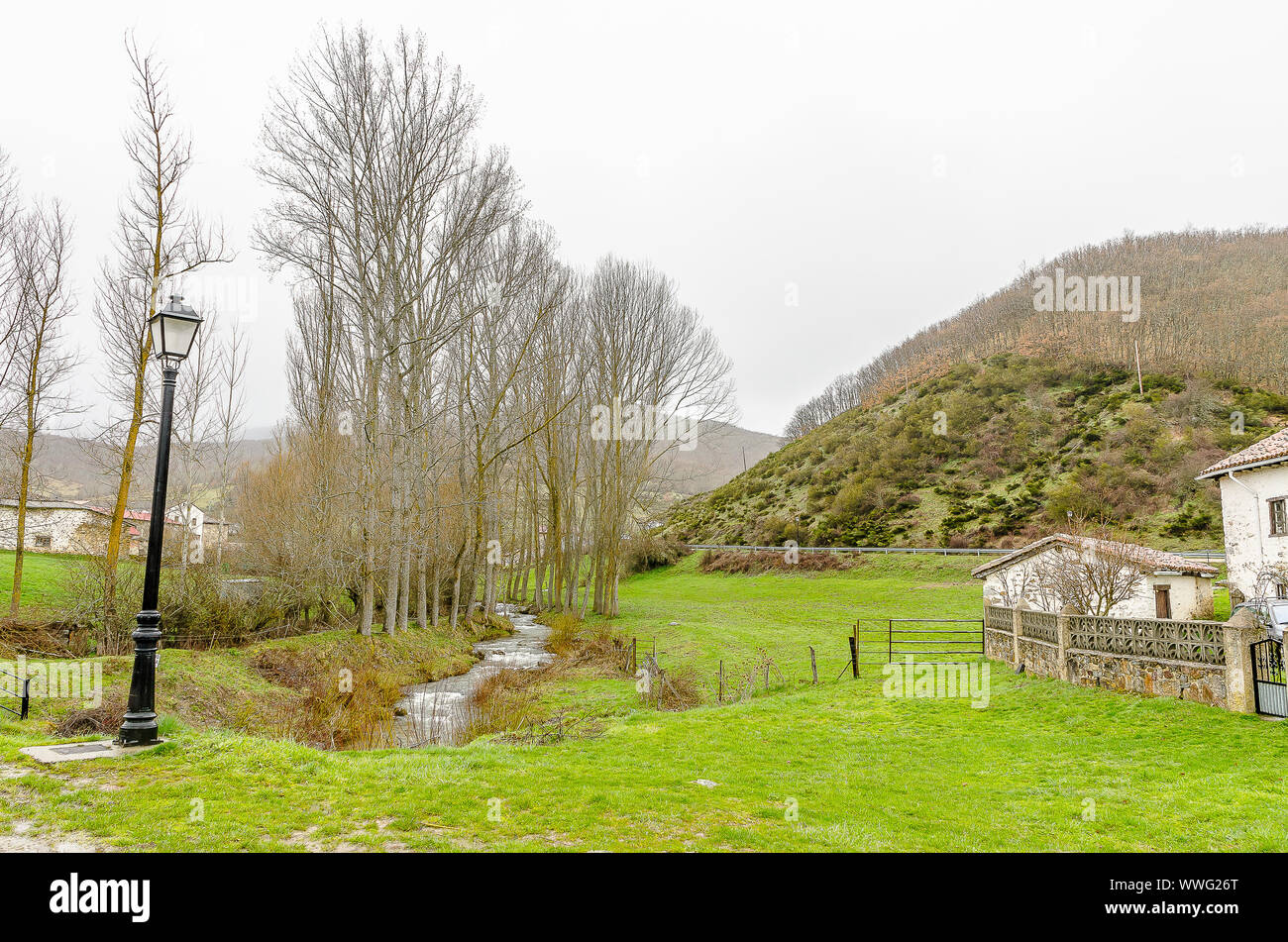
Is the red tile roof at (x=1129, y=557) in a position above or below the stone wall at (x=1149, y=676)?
above

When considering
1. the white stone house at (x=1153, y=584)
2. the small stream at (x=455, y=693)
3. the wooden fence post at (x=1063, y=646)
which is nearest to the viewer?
the small stream at (x=455, y=693)

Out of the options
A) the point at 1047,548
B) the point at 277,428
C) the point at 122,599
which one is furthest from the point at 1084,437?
the point at 122,599

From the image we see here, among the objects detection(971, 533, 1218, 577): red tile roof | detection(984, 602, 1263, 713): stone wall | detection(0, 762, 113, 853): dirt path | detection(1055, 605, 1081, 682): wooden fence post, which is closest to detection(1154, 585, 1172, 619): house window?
detection(971, 533, 1218, 577): red tile roof

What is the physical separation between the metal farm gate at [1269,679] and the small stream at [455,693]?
44.2ft

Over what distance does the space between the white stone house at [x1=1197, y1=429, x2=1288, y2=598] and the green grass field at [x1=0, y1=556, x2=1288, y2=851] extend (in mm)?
13611

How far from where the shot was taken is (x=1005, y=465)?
190 ft

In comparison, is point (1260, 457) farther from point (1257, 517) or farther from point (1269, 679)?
point (1269, 679)

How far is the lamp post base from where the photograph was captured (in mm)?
7121

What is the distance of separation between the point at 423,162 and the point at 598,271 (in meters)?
13.9

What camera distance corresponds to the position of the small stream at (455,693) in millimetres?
12773

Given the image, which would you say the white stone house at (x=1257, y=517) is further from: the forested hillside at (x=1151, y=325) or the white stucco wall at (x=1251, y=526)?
the forested hillside at (x=1151, y=325)

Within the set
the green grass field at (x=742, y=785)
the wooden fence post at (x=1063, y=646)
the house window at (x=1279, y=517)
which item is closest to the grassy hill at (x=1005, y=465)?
the house window at (x=1279, y=517)

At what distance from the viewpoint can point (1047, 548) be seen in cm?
2553

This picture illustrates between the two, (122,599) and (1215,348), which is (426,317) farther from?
(1215,348)
